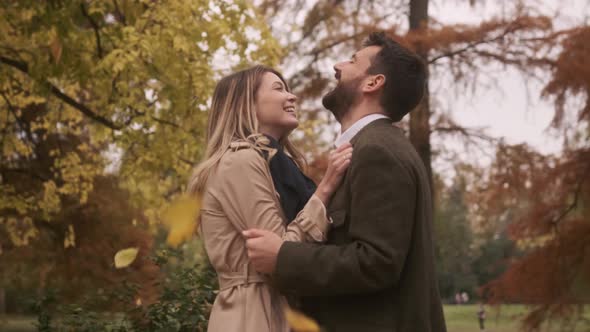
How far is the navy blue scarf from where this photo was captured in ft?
9.21

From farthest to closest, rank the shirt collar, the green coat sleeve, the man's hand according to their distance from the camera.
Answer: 1. the shirt collar
2. the man's hand
3. the green coat sleeve

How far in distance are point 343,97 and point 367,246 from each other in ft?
2.10

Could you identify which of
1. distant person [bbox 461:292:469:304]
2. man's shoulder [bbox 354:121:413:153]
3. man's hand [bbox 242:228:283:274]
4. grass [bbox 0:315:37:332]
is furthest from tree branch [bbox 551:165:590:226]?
distant person [bbox 461:292:469:304]

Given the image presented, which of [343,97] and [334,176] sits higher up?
[343,97]

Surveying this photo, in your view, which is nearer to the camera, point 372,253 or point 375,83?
point 372,253

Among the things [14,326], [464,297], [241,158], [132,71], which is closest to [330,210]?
[241,158]

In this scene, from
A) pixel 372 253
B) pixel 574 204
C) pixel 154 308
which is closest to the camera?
pixel 372 253

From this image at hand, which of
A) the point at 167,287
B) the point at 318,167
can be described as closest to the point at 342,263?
the point at 167,287

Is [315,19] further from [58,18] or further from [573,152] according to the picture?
[58,18]

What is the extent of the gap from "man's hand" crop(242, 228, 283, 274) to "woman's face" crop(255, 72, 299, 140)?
52cm

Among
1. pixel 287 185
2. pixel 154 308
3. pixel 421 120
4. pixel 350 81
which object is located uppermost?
pixel 421 120

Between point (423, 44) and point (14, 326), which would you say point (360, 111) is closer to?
point (423, 44)

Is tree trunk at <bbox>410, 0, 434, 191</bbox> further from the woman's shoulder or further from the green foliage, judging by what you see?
the woman's shoulder

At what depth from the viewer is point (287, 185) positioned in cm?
284
